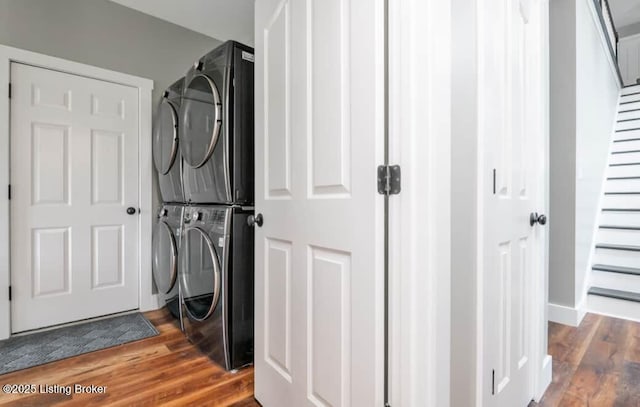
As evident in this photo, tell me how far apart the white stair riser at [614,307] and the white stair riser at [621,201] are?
52.2 inches

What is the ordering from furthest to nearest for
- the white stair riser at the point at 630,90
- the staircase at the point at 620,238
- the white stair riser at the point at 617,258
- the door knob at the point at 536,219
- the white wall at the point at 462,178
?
1. the white stair riser at the point at 630,90
2. the white stair riser at the point at 617,258
3. the staircase at the point at 620,238
4. the door knob at the point at 536,219
5. the white wall at the point at 462,178

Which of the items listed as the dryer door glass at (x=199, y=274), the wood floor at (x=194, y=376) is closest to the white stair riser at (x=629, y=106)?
the wood floor at (x=194, y=376)

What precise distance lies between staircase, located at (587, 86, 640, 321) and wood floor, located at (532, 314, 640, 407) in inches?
7.2

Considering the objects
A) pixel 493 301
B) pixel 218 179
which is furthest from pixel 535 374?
pixel 218 179

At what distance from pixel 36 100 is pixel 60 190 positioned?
649 millimetres

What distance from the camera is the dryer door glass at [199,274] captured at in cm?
168

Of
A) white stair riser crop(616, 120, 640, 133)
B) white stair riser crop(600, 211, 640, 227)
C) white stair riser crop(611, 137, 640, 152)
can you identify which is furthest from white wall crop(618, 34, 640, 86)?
white stair riser crop(600, 211, 640, 227)

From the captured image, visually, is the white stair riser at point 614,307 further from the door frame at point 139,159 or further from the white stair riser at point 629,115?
the door frame at point 139,159

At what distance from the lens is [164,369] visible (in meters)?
1.68

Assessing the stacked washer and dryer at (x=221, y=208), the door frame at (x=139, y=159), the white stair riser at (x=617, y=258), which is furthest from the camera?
the white stair riser at (x=617, y=258)

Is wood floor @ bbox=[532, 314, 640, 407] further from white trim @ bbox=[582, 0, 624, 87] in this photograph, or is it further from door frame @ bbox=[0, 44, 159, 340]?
door frame @ bbox=[0, 44, 159, 340]

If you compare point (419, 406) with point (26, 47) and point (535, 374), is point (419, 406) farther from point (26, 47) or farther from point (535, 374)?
point (26, 47)

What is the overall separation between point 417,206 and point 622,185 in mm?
4101

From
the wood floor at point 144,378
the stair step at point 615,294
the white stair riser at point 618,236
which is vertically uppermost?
the white stair riser at point 618,236
